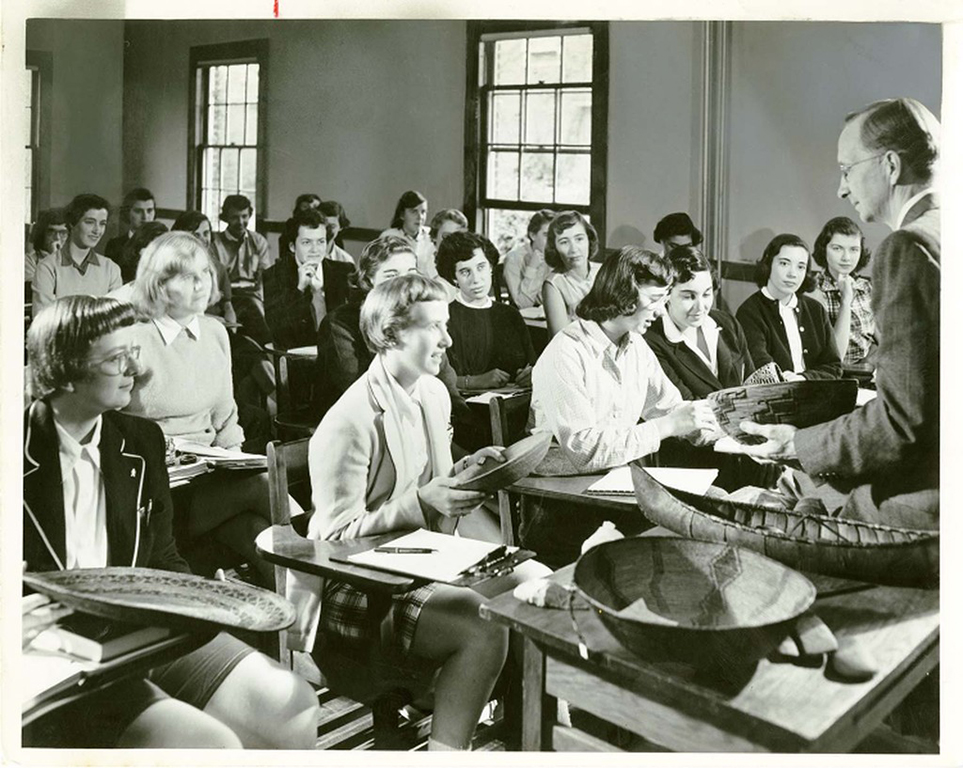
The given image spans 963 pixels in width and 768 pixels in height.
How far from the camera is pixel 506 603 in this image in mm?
2070

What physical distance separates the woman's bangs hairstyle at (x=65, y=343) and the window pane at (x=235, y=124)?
21.0 inches

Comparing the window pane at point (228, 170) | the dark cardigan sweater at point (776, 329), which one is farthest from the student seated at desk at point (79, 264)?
the dark cardigan sweater at point (776, 329)

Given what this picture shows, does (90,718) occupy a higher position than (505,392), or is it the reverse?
(505,392)

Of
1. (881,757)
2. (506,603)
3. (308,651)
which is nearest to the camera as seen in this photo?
(506,603)

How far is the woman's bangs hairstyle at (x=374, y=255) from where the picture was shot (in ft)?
7.90

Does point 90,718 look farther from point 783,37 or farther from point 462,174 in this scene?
point 783,37

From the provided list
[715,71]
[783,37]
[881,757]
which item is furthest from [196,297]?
[881,757]

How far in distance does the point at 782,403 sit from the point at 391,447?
1017 mm

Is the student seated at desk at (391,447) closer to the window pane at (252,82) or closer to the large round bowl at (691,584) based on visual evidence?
the large round bowl at (691,584)

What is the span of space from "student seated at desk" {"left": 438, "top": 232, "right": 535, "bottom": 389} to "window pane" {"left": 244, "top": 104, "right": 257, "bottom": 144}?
0.55m

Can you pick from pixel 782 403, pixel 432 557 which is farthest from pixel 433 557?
pixel 782 403

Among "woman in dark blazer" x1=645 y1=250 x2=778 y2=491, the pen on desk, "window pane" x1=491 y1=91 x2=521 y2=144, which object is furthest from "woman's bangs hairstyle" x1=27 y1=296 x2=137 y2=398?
"woman in dark blazer" x1=645 y1=250 x2=778 y2=491

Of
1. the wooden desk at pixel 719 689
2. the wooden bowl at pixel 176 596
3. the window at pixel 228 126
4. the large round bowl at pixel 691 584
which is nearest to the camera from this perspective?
the wooden desk at pixel 719 689

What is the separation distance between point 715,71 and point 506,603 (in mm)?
1417
